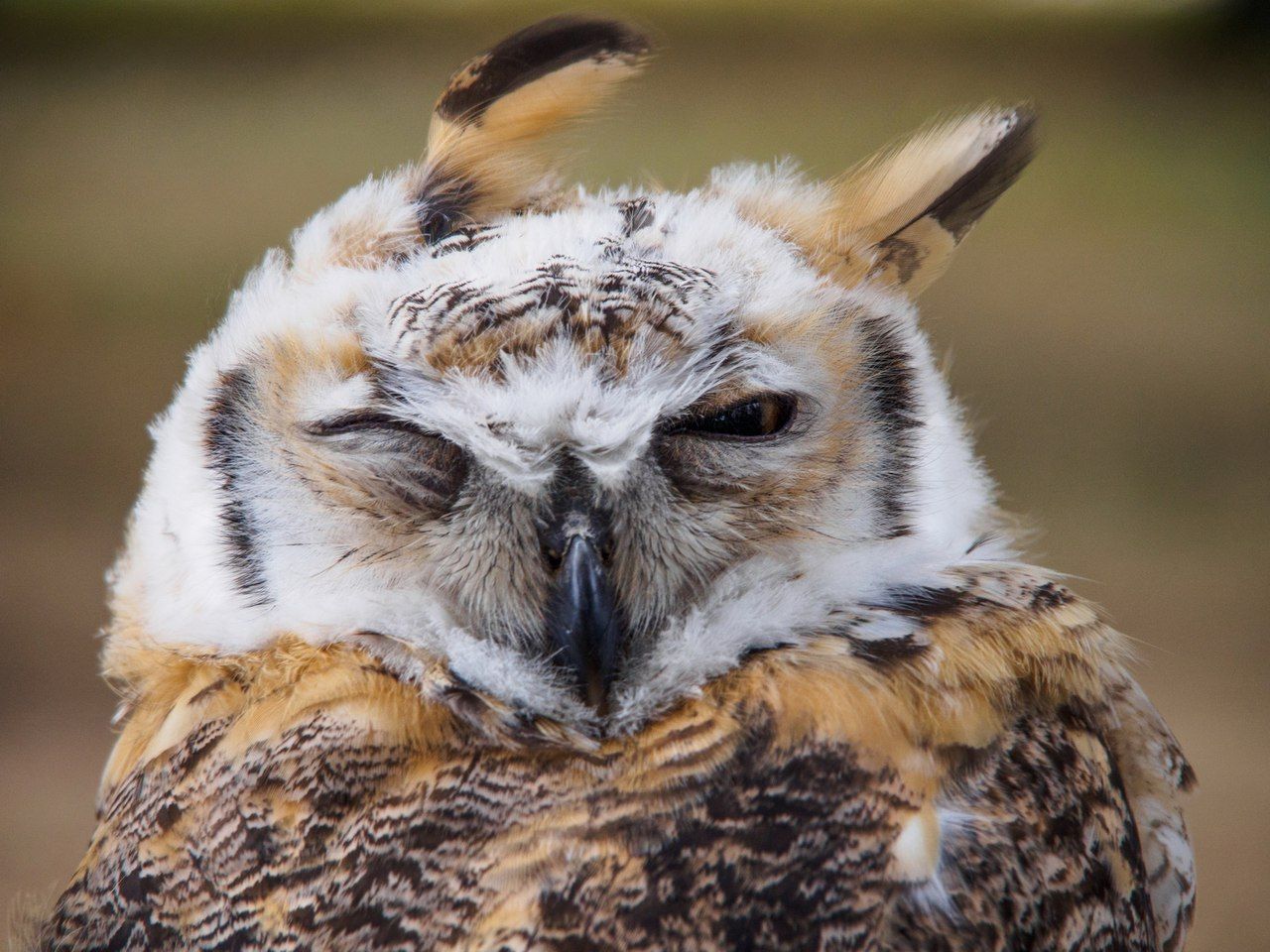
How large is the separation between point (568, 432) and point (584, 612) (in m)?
0.10

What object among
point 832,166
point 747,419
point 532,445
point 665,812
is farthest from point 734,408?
point 832,166

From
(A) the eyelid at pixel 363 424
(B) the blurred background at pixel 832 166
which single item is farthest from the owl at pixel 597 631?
(B) the blurred background at pixel 832 166

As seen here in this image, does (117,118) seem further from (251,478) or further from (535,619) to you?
(535,619)

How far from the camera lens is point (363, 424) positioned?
60cm

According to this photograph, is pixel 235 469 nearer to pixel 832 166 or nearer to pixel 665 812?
pixel 665 812

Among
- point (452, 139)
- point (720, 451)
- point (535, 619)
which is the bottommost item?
point (535, 619)

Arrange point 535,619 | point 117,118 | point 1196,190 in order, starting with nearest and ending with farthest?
1. point 535,619
2. point 117,118
3. point 1196,190

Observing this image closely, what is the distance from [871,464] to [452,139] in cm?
37

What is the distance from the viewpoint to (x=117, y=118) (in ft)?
4.47

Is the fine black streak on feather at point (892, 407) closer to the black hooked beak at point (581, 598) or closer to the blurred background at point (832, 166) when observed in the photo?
the black hooked beak at point (581, 598)

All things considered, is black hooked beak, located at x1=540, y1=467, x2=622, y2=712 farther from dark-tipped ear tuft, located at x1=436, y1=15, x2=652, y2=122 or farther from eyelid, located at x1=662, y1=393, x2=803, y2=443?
dark-tipped ear tuft, located at x1=436, y1=15, x2=652, y2=122

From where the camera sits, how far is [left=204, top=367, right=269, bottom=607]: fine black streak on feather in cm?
66

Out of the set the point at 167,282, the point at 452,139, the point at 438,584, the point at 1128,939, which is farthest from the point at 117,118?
the point at 1128,939

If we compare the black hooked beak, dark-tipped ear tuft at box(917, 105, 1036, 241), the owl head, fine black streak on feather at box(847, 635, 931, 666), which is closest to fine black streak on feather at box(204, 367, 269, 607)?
the owl head
